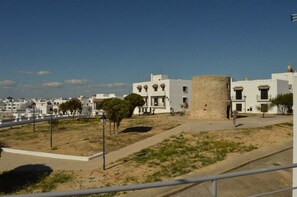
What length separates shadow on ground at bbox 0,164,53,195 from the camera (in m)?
14.6

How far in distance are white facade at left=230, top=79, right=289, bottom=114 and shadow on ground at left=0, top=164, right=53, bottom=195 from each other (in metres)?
43.1

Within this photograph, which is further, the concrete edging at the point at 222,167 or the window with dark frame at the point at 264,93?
the window with dark frame at the point at 264,93

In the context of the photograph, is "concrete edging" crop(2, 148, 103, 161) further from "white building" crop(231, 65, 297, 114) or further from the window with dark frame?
the window with dark frame

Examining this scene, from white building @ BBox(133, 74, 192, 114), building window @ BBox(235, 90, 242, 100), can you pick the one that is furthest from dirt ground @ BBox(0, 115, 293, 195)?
white building @ BBox(133, 74, 192, 114)

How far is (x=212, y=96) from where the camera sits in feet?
120

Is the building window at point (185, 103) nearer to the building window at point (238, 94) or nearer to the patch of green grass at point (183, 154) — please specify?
the building window at point (238, 94)

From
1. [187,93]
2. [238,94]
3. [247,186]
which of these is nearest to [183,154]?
[247,186]

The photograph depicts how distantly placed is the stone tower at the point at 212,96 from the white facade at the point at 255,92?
1824 centimetres

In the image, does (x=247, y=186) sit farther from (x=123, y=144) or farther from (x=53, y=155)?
(x=53, y=155)

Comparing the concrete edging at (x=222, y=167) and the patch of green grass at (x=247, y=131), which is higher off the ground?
the patch of green grass at (x=247, y=131)

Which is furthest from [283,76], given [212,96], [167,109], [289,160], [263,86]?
[289,160]

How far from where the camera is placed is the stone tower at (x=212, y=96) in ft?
120

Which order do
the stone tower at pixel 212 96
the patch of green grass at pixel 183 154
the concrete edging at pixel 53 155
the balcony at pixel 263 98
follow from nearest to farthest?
the patch of green grass at pixel 183 154 → the concrete edging at pixel 53 155 → the stone tower at pixel 212 96 → the balcony at pixel 263 98

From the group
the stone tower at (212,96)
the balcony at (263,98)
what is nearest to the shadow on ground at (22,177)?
the stone tower at (212,96)
